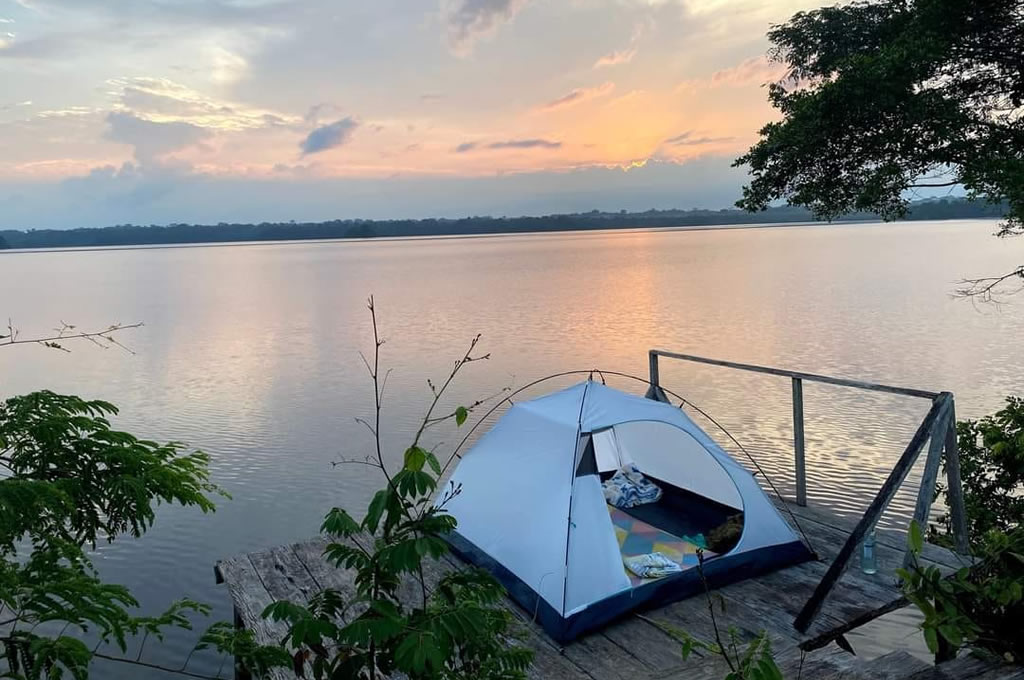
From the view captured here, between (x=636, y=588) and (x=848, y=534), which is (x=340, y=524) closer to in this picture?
(x=636, y=588)

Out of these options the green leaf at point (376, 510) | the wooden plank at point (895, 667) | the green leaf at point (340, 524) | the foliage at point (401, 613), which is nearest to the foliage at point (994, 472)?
the wooden plank at point (895, 667)

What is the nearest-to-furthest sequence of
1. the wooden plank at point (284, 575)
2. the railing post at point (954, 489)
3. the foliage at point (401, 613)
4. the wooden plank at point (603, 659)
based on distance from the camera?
the foliage at point (401, 613) < the wooden plank at point (603, 659) < the railing post at point (954, 489) < the wooden plank at point (284, 575)

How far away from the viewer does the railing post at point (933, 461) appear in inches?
200

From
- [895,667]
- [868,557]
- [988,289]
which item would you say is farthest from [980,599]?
[988,289]

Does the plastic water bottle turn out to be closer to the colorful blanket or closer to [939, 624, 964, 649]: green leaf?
the colorful blanket

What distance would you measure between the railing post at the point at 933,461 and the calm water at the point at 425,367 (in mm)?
2255

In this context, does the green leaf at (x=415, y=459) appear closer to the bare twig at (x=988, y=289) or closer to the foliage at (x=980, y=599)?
the foliage at (x=980, y=599)

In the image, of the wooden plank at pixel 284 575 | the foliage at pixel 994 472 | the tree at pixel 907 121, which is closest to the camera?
the wooden plank at pixel 284 575

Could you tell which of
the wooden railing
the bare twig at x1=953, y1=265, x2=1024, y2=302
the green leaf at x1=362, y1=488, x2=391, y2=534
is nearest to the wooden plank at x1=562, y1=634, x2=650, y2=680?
the wooden railing

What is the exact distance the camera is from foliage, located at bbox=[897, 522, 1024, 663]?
2254 millimetres

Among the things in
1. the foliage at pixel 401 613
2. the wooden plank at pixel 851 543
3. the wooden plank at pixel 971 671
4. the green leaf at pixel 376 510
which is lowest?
the wooden plank at pixel 851 543

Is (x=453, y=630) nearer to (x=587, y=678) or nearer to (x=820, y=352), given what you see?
(x=587, y=678)

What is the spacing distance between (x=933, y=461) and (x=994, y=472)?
314 cm

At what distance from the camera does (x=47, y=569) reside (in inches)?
83.4
